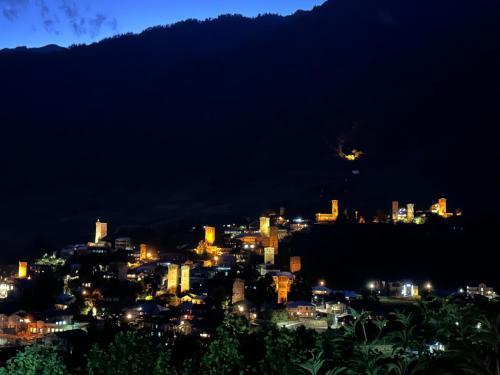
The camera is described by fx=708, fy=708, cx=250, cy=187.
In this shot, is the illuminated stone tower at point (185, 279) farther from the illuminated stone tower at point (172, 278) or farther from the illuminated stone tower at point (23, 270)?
the illuminated stone tower at point (23, 270)

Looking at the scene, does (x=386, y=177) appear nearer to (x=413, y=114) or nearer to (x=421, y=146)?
(x=421, y=146)

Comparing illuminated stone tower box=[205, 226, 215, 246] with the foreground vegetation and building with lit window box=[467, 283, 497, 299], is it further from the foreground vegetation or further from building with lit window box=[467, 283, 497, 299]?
the foreground vegetation

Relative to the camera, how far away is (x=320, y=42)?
4311 inches

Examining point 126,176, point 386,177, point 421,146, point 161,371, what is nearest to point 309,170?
point 386,177

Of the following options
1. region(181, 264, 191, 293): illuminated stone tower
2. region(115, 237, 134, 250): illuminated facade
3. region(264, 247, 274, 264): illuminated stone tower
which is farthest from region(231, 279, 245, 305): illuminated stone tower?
region(115, 237, 134, 250): illuminated facade

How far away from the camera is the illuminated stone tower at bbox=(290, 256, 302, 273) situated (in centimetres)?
3150

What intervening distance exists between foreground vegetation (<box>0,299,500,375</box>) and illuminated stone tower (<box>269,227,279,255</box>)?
25498mm

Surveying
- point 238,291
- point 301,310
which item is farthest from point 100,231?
point 301,310

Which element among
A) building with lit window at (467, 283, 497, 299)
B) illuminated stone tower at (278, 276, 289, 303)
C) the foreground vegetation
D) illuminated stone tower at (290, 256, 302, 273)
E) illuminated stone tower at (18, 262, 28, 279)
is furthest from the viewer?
illuminated stone tower at (18, 262, 28, 279)

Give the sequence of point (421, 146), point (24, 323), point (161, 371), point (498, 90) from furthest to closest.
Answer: point (498, 90), point (421, 146), point (24, 323), point (161, 371)

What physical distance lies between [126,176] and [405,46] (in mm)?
45309

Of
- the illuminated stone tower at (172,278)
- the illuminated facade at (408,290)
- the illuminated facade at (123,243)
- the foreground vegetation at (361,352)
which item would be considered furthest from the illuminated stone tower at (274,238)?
the foreground vegetation at (361,352)

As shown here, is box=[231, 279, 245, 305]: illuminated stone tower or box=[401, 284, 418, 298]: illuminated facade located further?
box=[401, 284, 418, 298]: illuminated facade

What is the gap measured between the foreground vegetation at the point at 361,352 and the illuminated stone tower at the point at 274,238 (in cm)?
2550
